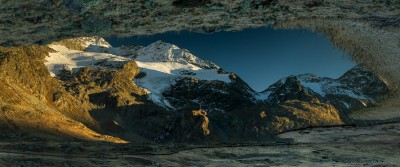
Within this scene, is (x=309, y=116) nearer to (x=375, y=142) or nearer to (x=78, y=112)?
(x=78, y=112)

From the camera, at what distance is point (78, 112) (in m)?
123

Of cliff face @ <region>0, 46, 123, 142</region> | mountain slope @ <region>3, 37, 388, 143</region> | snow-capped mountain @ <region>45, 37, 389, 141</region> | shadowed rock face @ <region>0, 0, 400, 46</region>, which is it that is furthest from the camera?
snow-capped mountain @ <region>45, 37, 389, 141</region>

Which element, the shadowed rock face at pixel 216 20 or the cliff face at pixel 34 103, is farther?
the cliff face at pixel 34 103

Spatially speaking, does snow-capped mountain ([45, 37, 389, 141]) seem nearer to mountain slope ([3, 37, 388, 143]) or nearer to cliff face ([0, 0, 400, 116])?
mountain slope ([3, 37, 388, 143])

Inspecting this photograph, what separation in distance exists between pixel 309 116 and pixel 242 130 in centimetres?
2383

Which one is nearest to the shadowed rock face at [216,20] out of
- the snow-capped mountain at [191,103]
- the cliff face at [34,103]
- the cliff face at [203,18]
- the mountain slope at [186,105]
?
the cliff face at [203,18]

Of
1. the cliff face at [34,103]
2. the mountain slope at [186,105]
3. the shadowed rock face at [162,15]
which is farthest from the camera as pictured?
the mountain slope at [186,105]

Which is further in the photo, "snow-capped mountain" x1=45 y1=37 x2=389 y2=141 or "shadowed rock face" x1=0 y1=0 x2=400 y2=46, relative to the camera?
"snow-capped mountain" x1=45 y1=37 x2=389 y2=141

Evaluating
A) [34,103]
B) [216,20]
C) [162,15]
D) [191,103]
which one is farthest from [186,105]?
[162,15]

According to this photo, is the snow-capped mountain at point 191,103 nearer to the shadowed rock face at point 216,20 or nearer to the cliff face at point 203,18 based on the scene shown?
the shadowed rock face at point 216,20

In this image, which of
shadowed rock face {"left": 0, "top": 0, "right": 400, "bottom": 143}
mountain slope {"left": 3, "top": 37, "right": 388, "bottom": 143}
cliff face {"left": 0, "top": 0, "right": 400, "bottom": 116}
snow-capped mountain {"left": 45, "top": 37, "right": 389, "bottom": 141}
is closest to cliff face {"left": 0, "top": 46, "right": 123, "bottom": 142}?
mountain slope {"left": 3, "top": 37, "right": 388, "bottom": 143}

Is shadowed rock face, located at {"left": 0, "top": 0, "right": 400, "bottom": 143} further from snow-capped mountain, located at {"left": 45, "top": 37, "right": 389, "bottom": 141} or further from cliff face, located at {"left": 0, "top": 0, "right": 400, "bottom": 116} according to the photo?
snow-capped mountain, located at {"left": 45, "top": 37, "right": 389, "bottom": 141}

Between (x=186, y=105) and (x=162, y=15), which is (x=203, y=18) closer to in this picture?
(x=162, y=15)

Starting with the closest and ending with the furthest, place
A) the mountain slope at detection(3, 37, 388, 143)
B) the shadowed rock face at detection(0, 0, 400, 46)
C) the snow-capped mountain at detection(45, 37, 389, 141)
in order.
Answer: the shadowed rock face at detection(0, 0, 400, 46) < the mountain slope at detection(3, 37, 388, 143) < the snow-capped mountain at detection(45, 37, 389, 141)
